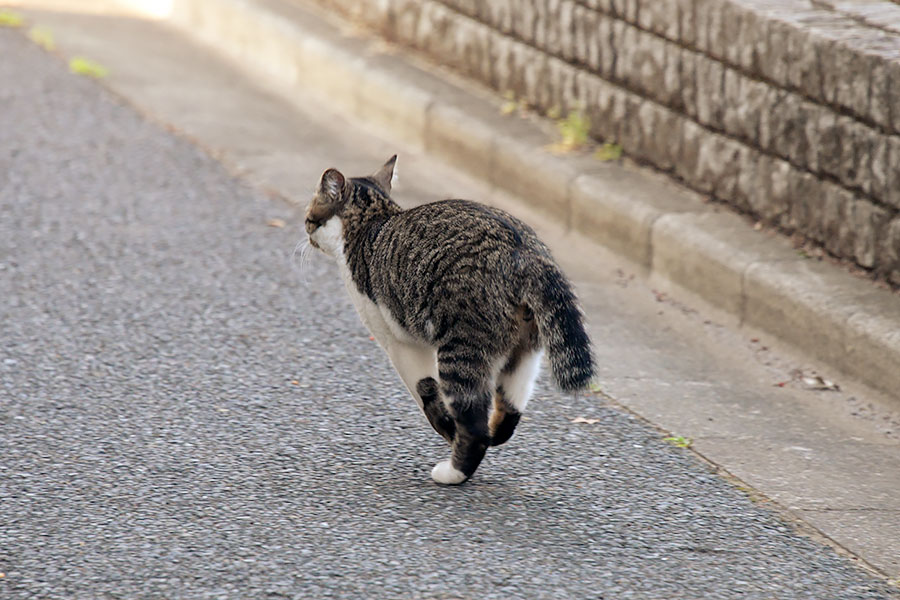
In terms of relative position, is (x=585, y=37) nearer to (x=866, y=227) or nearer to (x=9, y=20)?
(x=866, y=227)

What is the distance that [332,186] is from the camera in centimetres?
416

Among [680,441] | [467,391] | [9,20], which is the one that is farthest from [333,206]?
[9,20]

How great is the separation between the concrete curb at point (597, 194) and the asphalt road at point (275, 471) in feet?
3.28

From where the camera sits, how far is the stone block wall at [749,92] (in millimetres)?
5203

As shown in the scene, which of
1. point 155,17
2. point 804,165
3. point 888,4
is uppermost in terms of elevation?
point 888,4

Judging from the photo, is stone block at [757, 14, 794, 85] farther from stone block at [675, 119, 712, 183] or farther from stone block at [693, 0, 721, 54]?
stone block at [675, 119, 712, 183]

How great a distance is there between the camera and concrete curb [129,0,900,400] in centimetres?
503

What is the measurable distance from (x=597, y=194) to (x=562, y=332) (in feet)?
8.96

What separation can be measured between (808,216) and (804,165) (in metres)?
0.22

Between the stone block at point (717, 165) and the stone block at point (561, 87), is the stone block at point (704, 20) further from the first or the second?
the stone block at point (561, 87)

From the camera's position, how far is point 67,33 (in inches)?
387

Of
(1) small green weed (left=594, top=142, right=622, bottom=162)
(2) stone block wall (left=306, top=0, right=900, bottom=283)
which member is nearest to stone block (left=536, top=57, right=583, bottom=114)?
(2) stone block wall (left=306, top=0, right=900, bottom=283)

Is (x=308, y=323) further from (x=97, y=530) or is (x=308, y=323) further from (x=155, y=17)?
(x=155, y=17)

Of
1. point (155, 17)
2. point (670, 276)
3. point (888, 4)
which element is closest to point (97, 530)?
point (670, 276)
